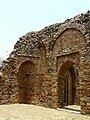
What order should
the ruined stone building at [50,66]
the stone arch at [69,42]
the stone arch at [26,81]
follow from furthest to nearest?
the stone arch at [26,81] → the stone arch at [69,42] → the ruined stone building at [50,66]

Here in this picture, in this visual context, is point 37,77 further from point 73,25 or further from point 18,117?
point 18,117

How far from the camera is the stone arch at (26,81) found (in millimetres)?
13938

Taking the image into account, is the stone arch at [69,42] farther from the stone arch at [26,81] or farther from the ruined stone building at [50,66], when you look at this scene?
the stone arch at [26,81]

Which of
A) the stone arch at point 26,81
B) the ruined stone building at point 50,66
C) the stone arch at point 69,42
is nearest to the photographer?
the ruined stone building at point 50,66

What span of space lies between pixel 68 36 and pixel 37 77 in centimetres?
330

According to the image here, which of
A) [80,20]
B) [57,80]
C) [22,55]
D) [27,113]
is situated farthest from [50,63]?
[27,113]

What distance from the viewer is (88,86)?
988 centimetres

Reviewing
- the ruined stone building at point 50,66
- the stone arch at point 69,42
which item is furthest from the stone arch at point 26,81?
the stone arch at point 69,42

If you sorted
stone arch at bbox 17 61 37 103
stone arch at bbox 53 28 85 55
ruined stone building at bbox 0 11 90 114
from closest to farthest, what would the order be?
1. ruined stone building at bbox 0 11 90 114
2. stone arch at bbox 53 28 85 55
3. stone arch at bbox 17 61 37 103

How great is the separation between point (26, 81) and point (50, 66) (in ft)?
7.51

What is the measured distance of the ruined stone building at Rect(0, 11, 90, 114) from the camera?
34.6ft

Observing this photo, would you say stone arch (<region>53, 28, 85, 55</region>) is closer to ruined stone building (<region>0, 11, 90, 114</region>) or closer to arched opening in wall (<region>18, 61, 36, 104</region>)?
ruined stone building (<region>0, 11, 90, 114</region>)

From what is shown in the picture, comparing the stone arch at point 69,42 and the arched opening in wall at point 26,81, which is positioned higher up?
the stone arch at point 69,42

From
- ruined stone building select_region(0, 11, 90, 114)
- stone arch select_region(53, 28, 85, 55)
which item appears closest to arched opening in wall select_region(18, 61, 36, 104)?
ruined stone building select_region(0, 11, 90, 114)
